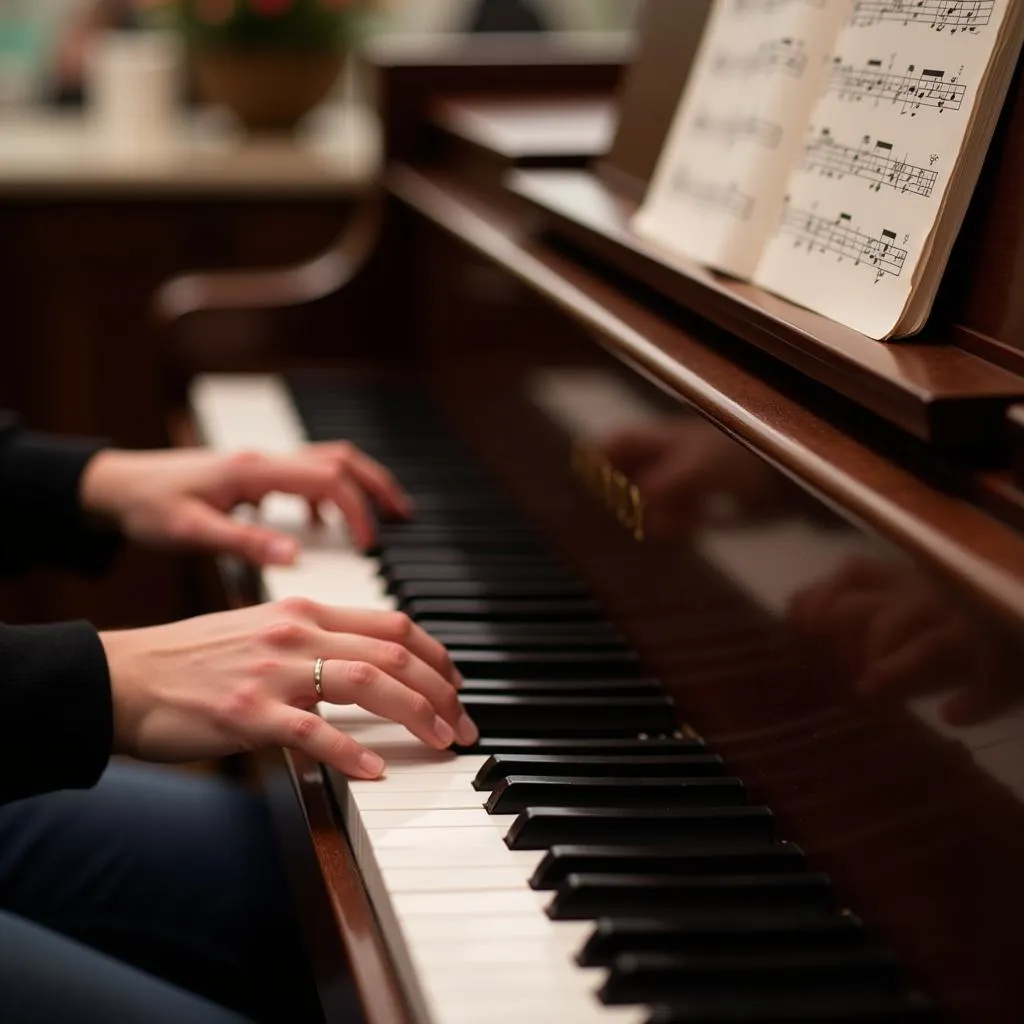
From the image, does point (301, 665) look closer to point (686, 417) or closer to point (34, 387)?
point (686, 417)

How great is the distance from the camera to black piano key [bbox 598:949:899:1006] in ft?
2.68

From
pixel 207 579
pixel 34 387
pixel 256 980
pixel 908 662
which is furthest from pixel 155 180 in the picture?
pixel 908 662

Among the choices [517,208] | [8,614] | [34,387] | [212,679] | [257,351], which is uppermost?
[517,208]

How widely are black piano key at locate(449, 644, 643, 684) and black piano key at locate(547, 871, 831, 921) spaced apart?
0.37 meters

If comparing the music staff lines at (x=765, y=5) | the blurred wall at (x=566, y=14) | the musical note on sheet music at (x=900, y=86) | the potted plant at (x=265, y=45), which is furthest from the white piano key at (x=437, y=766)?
the blurred wall at (x=566, y=14)

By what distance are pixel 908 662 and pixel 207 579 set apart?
135 cm

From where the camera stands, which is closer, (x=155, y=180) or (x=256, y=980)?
(x=256, y=980)

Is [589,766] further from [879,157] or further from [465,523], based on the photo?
[465,523]

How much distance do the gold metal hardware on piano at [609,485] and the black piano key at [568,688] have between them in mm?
136

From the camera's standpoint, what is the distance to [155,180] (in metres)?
2.98

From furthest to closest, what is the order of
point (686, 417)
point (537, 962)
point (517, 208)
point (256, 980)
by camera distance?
point (517, 208)
point (256, 980)
point (686, 417)
point (537, 962)

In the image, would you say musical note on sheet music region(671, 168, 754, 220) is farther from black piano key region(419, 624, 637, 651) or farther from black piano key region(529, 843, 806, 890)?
black piano key region(529, 843, 806, 890)

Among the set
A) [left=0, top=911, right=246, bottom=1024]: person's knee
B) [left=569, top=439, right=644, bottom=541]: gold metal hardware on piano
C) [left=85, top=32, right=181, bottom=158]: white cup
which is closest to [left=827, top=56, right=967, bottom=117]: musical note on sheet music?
[left=569, top=439, right=644, bottom=541]: gold metal hardware on piano

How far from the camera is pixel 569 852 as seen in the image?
3.09 feet
